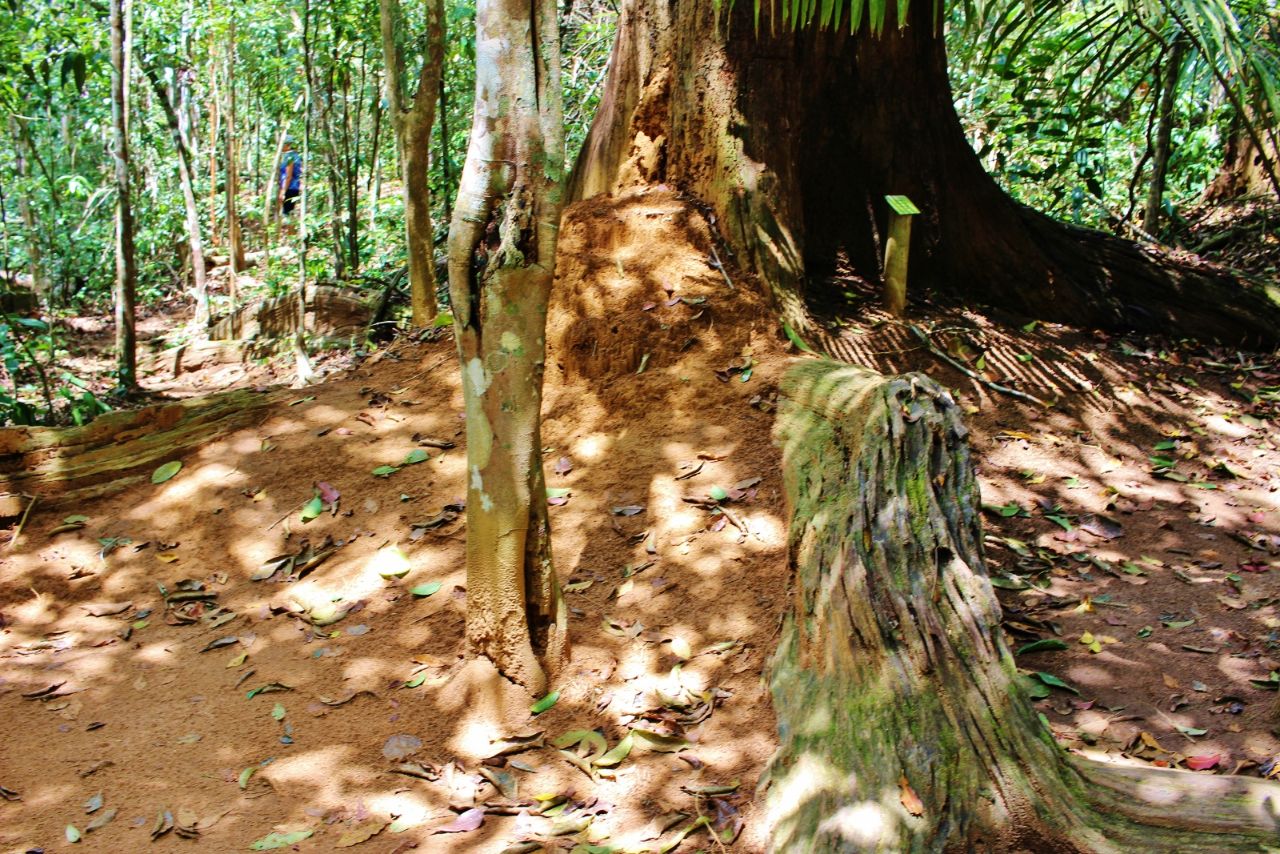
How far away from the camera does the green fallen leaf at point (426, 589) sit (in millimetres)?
4176

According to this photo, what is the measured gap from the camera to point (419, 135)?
686 cm

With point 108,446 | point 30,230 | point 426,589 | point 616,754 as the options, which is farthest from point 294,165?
point 616,754

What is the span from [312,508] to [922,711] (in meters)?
3.06

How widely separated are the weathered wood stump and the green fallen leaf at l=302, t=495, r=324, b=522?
237 cm

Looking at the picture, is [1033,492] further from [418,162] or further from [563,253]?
[418,162]

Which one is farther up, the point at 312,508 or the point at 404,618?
the point at 312,508

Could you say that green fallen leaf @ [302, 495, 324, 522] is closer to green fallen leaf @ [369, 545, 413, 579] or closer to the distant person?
green fallen leaf @ [369, 545, 413, 579]

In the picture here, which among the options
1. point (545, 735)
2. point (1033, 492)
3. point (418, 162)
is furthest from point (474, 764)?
point (418, 162)

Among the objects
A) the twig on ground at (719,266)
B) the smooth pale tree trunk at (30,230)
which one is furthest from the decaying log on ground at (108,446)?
the smooth pale tree trunk at (30,230)

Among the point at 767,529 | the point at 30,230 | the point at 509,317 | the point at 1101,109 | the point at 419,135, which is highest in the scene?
the point at 1101,109

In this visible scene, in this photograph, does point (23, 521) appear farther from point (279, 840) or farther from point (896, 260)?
point (896, 260)


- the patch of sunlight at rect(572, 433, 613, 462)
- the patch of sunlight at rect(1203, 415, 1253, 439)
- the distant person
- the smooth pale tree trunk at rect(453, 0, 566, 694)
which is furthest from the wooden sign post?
the distant person

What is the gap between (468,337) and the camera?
341 cm

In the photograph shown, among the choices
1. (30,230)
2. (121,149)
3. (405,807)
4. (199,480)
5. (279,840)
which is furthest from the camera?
(30,230)
